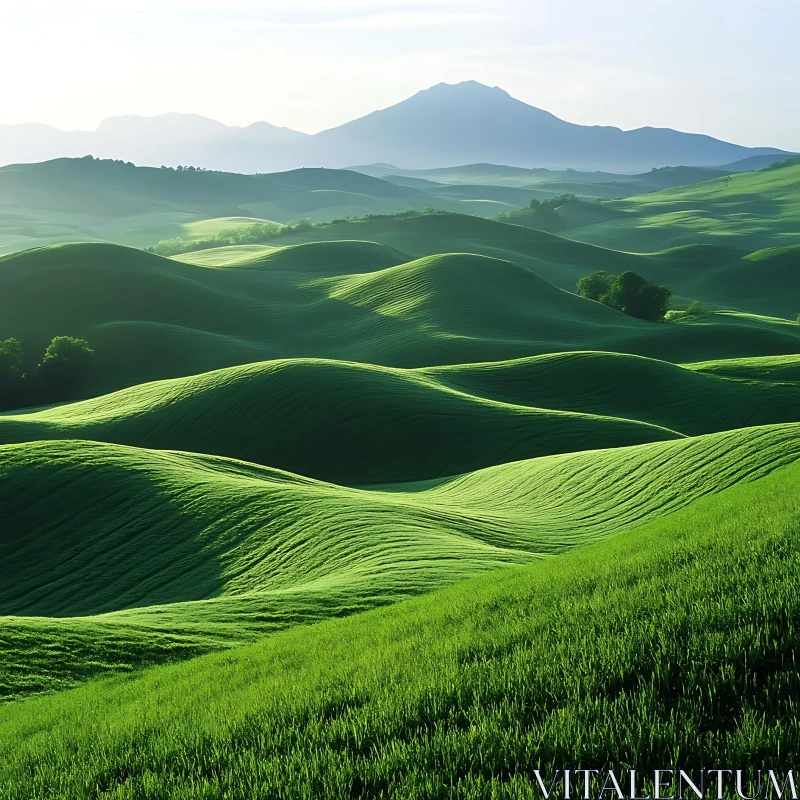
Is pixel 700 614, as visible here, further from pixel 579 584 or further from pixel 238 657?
pixel 238 657

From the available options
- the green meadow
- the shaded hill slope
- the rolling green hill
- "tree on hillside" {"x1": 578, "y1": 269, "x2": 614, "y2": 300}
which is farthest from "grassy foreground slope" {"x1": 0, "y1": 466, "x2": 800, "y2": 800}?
the rolling green hill

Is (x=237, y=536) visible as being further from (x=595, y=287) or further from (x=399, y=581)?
(x=595, y=287)

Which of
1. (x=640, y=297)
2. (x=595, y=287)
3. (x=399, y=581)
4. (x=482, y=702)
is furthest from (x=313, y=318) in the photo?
(x=482, y=702)

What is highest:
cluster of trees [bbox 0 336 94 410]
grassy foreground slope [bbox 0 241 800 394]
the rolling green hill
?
the rolling green hill

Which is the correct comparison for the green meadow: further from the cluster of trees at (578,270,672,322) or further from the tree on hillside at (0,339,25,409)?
the cluster of trees at (578,270,672,322)

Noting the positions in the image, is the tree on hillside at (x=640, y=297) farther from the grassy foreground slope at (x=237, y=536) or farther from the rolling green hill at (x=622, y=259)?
the grassy foreground slope at (x=237, y=536)

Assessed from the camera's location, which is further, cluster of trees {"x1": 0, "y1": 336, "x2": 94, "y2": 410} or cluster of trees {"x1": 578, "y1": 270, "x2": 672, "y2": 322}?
cluster of trees {"x1": 578, "y1": 270, "x2": 672, "y2": 322}

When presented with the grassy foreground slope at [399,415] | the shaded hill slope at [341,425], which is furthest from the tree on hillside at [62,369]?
the shaded hill slope at [341,425]
